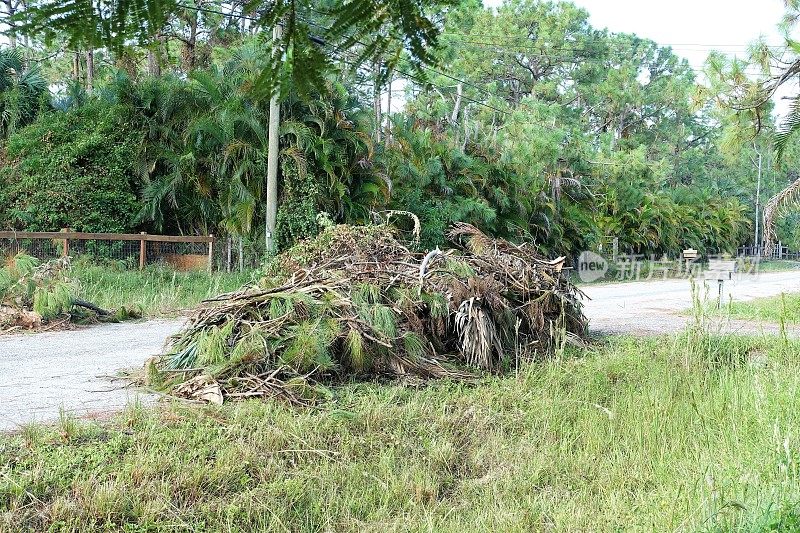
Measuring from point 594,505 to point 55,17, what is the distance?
3669mm

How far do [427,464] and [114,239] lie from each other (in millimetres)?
11858

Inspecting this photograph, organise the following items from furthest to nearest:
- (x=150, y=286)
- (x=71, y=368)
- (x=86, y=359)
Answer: (x=150, y=286) → (x=86, y=359) → (x=71, y=368)

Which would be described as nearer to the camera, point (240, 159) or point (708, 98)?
point (708, 98)

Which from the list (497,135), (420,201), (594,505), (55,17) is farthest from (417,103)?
(55,17)

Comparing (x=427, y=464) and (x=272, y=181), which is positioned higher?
(x=272, y=181)

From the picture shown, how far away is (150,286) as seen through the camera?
1362 cm

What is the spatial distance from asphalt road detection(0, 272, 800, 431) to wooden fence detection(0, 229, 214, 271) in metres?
4.57

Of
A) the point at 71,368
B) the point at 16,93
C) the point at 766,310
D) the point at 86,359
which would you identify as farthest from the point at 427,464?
the point at 16,93

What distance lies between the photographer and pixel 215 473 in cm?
413

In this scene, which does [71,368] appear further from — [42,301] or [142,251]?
[142,251]

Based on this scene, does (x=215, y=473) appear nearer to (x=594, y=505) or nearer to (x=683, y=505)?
(x=594, y=505)

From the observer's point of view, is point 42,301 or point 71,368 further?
point 42,301

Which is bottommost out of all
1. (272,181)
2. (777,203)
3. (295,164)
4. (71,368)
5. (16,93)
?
(71,368)

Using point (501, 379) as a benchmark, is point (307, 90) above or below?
above
